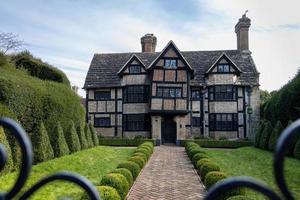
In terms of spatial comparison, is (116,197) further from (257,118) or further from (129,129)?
(257,118)

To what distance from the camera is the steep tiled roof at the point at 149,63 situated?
124 feet

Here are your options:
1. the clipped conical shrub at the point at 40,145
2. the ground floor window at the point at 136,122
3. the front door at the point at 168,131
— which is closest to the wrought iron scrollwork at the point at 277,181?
the clipped conical shrub at the point at 40,145

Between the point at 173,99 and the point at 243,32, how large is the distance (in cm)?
1203

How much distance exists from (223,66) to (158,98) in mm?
7271

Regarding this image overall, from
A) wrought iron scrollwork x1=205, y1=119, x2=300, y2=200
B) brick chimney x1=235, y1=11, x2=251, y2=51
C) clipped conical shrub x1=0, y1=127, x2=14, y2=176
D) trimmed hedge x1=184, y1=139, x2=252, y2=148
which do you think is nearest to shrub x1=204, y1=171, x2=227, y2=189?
clipped conical shrub x1=0, y1=127, x2=14, y2=176

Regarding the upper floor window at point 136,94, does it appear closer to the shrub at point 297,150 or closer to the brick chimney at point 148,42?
the brick chimney at point 148,42

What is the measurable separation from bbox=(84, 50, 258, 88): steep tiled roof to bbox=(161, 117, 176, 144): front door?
15.6 feet

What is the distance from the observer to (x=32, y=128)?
56.2ft

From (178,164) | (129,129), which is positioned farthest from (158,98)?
(178,164)

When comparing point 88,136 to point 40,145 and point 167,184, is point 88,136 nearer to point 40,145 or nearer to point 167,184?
point 40,145

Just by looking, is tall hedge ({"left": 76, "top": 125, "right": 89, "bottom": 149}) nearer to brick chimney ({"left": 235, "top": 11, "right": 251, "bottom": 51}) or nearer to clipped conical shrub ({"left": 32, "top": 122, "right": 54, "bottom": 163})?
clipped conical shrub ({"left": 32, "top": 122, "right": 54, "bottom": 163})

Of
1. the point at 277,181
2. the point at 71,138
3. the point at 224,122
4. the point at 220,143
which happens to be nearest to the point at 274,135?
the point at 220,143

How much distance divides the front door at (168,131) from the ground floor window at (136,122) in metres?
1.54

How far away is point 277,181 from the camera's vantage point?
1387 mm
